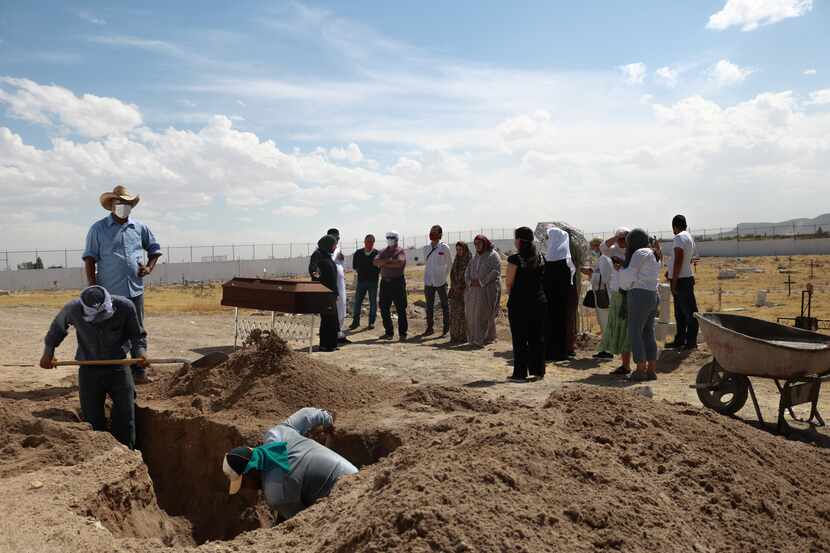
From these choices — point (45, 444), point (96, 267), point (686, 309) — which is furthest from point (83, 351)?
point (686, 309)

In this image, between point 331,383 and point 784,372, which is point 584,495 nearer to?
point 784,372

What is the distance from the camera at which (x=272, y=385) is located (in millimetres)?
6852

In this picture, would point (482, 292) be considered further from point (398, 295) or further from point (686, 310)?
point (686, 310)

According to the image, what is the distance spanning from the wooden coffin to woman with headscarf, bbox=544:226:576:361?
2936 millimetres

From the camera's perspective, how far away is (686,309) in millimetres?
9320

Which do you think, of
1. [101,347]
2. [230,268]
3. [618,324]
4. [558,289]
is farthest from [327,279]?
[230,268]

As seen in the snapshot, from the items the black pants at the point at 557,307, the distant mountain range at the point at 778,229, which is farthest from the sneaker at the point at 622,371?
the distant mountain range at the point at 778,229

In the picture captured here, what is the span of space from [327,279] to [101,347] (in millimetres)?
4530

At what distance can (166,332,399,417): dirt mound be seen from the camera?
6.69 meters

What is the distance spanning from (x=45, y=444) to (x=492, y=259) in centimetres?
648

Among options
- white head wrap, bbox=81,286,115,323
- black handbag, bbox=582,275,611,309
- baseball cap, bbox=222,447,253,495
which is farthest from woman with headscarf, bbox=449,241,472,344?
baseball cap, bbox=222,447,253,495

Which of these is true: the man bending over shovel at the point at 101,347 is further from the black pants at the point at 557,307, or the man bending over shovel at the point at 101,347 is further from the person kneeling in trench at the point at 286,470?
the black pants at the point at 557,307

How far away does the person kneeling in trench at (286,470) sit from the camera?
4.21m

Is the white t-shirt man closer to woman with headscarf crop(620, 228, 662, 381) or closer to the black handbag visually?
the black handbag
